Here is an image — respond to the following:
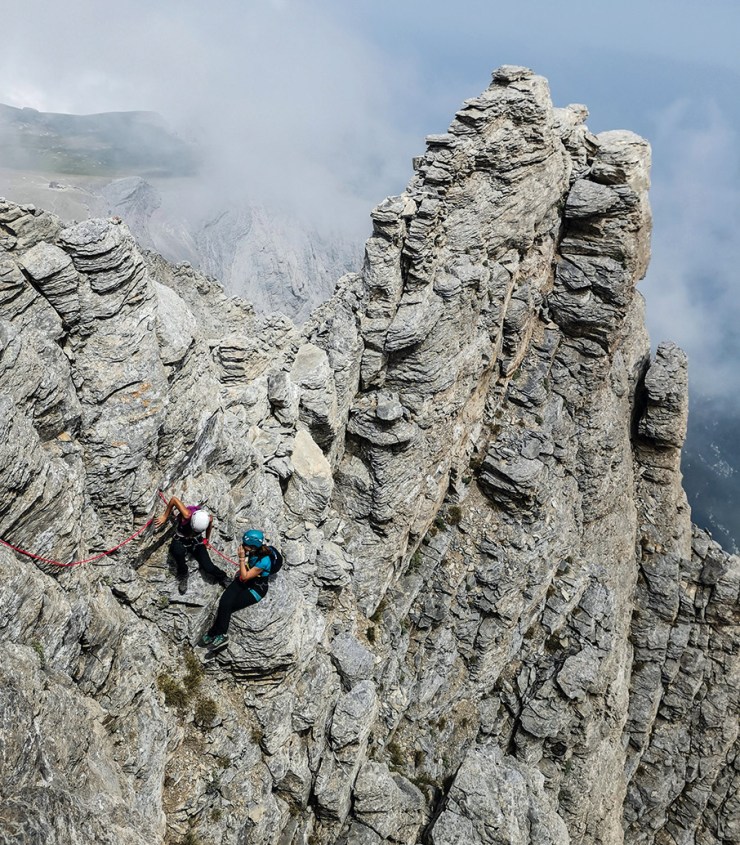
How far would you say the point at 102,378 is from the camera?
52.7ft

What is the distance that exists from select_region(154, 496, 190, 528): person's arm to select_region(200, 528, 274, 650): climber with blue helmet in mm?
2024

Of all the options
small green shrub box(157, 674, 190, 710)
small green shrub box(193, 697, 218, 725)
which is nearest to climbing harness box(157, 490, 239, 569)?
small green shrub box(157, 674, 190, 710)

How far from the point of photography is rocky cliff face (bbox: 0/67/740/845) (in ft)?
47.8

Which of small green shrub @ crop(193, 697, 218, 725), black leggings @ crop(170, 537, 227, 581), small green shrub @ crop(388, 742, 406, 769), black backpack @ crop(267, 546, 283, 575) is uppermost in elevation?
black backpack @ crop(267, 546, 283, 575)

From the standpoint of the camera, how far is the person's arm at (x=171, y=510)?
17.6 meters

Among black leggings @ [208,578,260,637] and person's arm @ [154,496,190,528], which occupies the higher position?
person's arm @ [154,496,190,528]

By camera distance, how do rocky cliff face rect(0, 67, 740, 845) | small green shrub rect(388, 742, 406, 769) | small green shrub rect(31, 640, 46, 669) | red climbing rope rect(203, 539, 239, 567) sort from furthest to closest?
small green shrub rect(388, 742, 406, 769)
red climbing rope rect(203, 539, 239, 567)
rocky cliff face rect(0, 67, 740, 845)
small green shrub rect(31, 640, 46, 669)

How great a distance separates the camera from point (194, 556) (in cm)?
1864

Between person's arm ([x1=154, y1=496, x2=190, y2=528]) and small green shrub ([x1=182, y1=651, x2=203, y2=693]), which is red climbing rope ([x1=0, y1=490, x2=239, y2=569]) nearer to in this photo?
person's arm ([x1=154, y1=496, x2=190, y2=528])

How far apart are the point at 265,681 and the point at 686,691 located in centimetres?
3917

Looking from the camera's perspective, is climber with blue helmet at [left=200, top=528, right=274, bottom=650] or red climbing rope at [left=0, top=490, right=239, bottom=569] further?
→ climber with blue helmet at [left=200, top=528, right=274, bottom=650]

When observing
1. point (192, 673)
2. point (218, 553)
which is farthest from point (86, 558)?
point (192, 673)

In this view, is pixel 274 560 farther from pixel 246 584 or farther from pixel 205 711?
pixel 205 711

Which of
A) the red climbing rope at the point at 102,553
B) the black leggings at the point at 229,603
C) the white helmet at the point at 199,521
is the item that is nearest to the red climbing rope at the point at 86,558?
the red climbing rope at the point at 102,553
